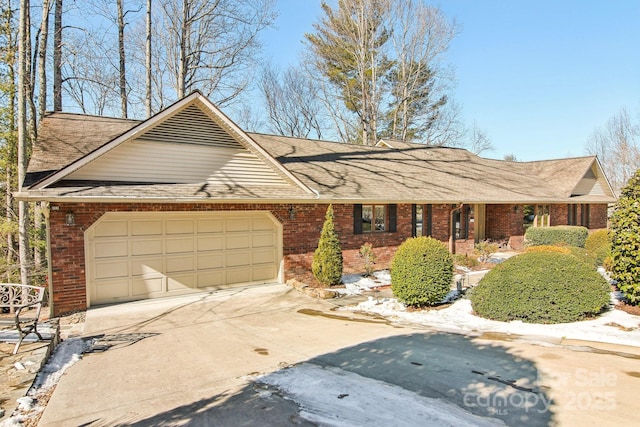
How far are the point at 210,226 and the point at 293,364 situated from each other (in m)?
6.02

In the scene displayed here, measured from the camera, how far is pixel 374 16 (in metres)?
27.5

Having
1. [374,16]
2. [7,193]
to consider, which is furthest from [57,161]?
[374,16]

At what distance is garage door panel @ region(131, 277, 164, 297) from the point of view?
31.6 feet

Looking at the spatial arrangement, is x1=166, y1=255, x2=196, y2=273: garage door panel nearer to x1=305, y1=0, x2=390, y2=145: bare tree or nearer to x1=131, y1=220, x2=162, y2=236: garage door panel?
x1=131, y1=220, x2=162, y2=236: garage door panel

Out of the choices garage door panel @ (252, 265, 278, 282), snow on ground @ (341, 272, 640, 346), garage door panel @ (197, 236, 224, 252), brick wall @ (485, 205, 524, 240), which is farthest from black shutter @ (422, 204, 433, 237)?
garage door panel @ (197, 236, 224, 252)

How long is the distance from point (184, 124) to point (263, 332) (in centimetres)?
592

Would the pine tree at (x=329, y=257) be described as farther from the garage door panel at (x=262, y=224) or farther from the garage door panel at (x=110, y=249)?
the garage door panel at (x=110, y=249)

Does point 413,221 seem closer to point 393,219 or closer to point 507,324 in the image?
point 393,219

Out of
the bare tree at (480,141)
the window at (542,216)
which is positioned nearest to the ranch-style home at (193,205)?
the window at (542,216)

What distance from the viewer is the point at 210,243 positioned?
10.7 meters

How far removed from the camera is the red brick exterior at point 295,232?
859 cm

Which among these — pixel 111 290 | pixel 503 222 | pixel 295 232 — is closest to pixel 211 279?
pixel 111 290

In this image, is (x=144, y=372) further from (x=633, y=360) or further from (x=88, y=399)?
(x=633, y=360)

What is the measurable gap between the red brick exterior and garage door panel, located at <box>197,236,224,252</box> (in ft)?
2.76
